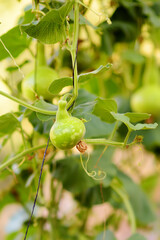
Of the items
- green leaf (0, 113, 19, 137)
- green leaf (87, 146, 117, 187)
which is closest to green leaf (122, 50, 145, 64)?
green leaf (87, 146, 117, 187)

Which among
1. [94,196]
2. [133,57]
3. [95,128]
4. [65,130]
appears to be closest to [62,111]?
[65,130]

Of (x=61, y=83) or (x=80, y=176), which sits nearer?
(x=61, y=83)

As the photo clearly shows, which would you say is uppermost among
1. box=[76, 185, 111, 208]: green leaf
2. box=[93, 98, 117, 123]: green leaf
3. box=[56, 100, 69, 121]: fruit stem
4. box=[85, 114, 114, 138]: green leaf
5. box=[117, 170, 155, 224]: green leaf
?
box=[56, 100, 69, 121]: fruit stem

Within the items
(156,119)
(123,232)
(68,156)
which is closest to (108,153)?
(68,156)

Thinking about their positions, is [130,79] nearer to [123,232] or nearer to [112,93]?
[112,93]

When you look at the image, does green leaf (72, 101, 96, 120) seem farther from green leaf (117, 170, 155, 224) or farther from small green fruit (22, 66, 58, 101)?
green leaf (117, 170, 155, 224)

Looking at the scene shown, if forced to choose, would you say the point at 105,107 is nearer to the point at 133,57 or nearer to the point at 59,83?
the point at 59,83
